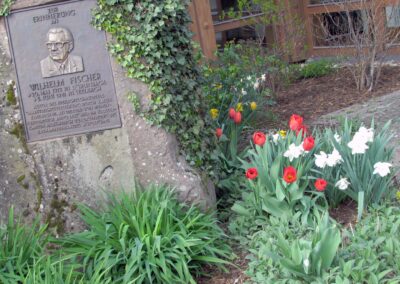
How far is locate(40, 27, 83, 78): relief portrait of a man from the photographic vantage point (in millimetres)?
4668

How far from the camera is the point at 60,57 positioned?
15.4ft

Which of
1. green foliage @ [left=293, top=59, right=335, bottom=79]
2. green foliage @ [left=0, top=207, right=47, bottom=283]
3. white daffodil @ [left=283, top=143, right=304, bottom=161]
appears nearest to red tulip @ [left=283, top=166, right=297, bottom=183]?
white daffodil @ [left=283, top=143, right=304, bottom=161]

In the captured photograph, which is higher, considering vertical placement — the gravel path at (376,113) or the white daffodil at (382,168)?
the gravel path at (376,113)

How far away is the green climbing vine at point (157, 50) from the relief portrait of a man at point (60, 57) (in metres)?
0.25

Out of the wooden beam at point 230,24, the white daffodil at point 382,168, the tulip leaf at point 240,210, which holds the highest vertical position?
the wooden beam at point 230,24

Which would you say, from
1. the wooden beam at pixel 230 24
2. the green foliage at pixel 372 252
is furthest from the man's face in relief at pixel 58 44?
the wooden beam at pixel 230 24

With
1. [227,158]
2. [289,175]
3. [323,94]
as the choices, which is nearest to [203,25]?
[323,94]

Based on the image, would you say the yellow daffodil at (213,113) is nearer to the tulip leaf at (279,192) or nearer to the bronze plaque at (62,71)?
the bronze plaque at (62,71)

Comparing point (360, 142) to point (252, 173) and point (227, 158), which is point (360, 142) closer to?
point (252, 173)

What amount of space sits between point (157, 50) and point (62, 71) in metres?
0.72

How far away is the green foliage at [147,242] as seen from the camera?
4031mm

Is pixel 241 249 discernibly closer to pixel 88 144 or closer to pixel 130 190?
pixel 130 190

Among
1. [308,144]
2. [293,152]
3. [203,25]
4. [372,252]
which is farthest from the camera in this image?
[203,25]

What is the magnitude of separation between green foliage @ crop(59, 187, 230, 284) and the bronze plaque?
0.66 metres
